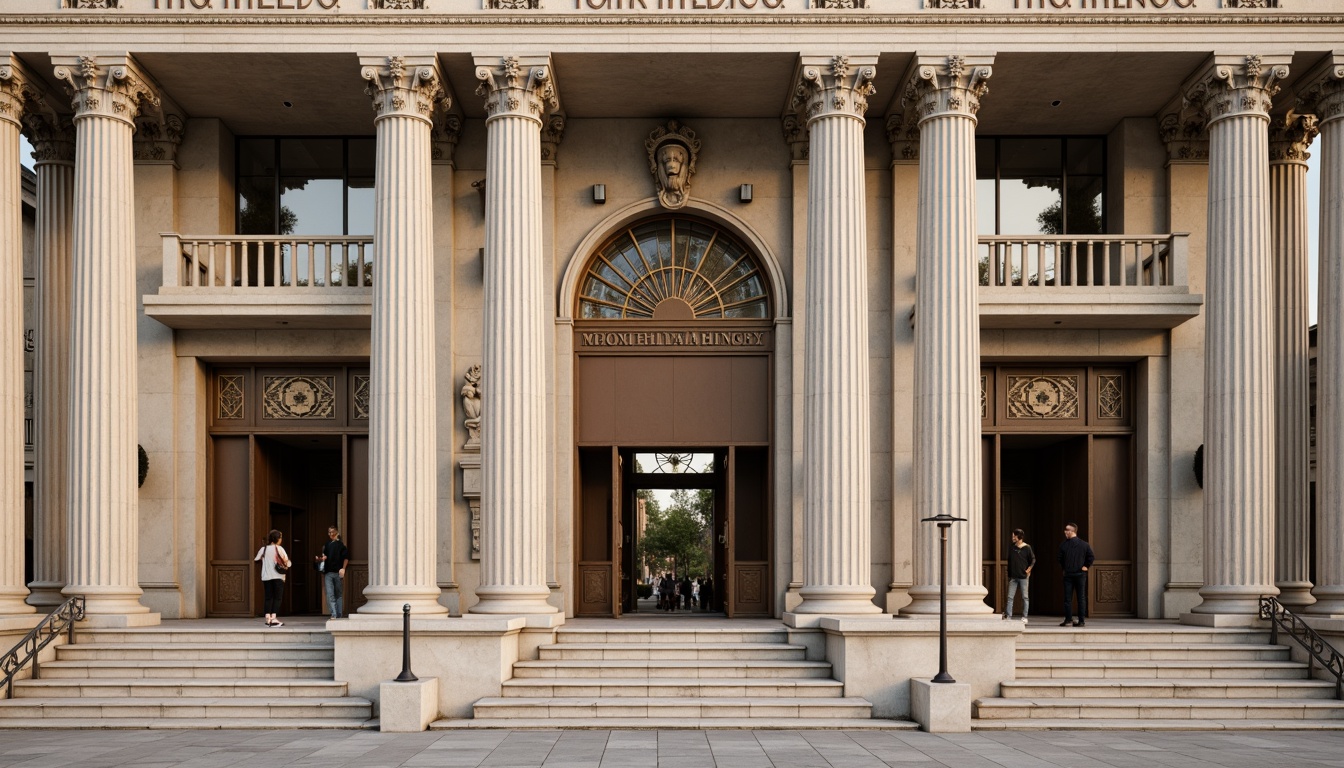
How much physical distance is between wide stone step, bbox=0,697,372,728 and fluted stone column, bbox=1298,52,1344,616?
572 inches

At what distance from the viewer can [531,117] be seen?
20.0 metres

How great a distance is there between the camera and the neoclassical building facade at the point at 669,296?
19.5 meters

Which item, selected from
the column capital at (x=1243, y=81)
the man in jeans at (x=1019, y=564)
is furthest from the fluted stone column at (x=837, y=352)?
the column capital at (x=1243, y=81)

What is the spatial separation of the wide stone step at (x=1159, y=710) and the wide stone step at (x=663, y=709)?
6.27ft

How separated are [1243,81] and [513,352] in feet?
39.8

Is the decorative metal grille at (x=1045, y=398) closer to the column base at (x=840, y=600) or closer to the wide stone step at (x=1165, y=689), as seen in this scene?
the column base at (x=840, y=600)

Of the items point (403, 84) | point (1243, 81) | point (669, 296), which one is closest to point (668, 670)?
point (669, 296)

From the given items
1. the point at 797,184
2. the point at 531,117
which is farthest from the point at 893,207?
the point at 531,117

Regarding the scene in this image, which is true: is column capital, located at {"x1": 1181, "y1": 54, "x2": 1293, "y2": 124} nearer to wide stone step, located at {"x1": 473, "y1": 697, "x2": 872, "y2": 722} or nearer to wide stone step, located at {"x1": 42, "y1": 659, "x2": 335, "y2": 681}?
wide stone step, located at {"x1": 473, "y1": 697, "x2": 872, "y2": 722}

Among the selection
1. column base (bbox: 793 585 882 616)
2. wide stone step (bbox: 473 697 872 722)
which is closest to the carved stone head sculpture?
column base (bbox: 793 585 882 616)

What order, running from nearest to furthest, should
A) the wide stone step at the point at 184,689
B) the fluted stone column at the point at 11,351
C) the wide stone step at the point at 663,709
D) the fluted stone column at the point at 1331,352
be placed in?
the wide stone step at the point at 663,709 < the wide stone step at the point at 184,689 < the fluted stone column at the point at 11,351 < the fluted stone column at the point at 1331,352

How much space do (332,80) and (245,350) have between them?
17.6ft

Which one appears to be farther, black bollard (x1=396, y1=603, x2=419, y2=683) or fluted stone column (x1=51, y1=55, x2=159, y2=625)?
fluted stone column (x1=51, y1=55, x2=159, y2=625)

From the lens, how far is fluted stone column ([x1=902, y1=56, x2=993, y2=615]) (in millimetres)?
19109
